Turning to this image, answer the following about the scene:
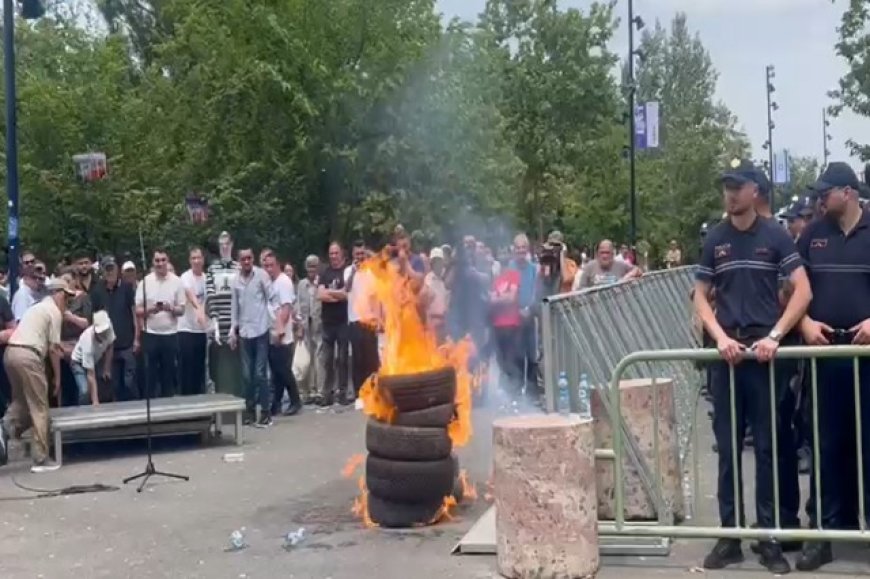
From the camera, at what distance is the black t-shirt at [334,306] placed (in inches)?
609

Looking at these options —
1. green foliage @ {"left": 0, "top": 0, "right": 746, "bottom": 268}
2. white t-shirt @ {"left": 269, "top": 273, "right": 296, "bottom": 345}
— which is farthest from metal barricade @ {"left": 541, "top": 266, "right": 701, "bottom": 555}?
green foliage @ {"left": 0, "top": 0, "right": 746, "bottom": 268}

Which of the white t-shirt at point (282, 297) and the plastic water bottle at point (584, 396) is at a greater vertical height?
the white t-shirt at point (282, 297)

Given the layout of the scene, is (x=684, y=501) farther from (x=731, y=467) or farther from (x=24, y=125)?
(x=24, y=125)

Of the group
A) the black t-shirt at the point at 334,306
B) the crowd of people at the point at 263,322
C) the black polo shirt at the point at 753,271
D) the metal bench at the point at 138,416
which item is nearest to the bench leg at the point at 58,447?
the metal bench at the point at 138,416

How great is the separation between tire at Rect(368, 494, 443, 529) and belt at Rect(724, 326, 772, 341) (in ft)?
8.75

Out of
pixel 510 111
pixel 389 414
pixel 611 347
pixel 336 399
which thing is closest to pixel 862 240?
pixel 611 347

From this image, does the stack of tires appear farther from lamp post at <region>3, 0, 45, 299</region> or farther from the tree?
the tree

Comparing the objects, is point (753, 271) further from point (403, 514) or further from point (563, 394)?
point (403, 514)

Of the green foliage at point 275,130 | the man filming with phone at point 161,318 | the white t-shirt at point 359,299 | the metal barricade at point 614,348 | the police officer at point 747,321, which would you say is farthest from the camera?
the green foliage at point 275,130

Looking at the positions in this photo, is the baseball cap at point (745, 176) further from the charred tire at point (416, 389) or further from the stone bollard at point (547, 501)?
the charred tire at point (416, 389)

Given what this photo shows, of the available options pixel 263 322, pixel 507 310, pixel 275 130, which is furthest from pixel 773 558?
pixel 275 130

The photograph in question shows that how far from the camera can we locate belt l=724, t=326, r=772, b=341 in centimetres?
702

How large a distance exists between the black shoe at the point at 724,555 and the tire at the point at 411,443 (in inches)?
88.1

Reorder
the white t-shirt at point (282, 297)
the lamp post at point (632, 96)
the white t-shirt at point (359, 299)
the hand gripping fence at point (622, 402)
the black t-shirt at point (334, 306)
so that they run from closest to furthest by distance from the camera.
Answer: the hand gripping fence at point (622, 402)
the white t-shirt at point (282, 297)
the white t-shirt at point (359, 299)
the black t-shirt at point (334, 306)
the lamp post at point (632, 96)
